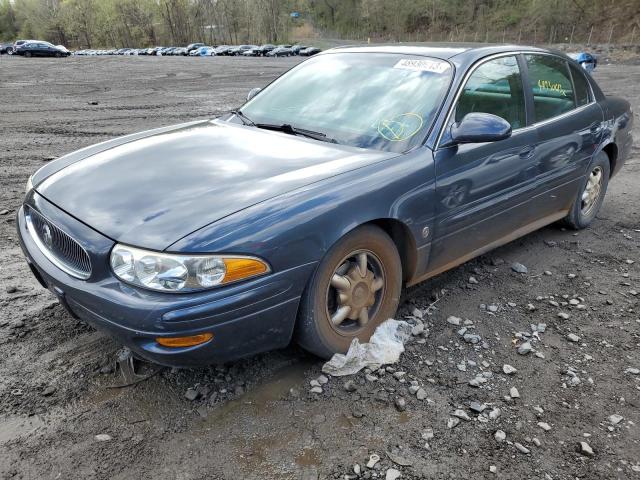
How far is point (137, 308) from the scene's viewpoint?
2.15 meters

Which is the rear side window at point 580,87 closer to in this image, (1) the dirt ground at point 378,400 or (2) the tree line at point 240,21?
(1) the dirt ground at point 378,400

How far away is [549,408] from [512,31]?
70.2m

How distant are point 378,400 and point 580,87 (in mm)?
3401

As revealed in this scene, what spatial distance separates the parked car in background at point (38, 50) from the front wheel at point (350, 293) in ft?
147

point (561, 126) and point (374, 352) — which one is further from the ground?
point (561, 126)

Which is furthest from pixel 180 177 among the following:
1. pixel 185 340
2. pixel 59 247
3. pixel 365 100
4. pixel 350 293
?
pixel 365 100

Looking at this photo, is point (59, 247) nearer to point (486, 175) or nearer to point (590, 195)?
point (486, 175)

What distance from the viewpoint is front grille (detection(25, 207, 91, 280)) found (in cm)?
240

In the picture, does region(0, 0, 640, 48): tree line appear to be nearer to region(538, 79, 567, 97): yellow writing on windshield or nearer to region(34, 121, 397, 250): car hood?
region(538, 79, 567, 97): yellow writing on windshield

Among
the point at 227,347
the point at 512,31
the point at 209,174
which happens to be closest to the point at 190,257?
the point at 227,347

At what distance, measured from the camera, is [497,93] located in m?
3.53

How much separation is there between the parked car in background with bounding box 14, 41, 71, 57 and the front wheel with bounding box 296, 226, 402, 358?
147 ft

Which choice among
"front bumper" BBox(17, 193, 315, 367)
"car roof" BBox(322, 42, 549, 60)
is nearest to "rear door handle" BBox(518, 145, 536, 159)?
"car roof" BBox(322, 42, 549, 60)

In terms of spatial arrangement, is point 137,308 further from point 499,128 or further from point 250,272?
point 499,128
